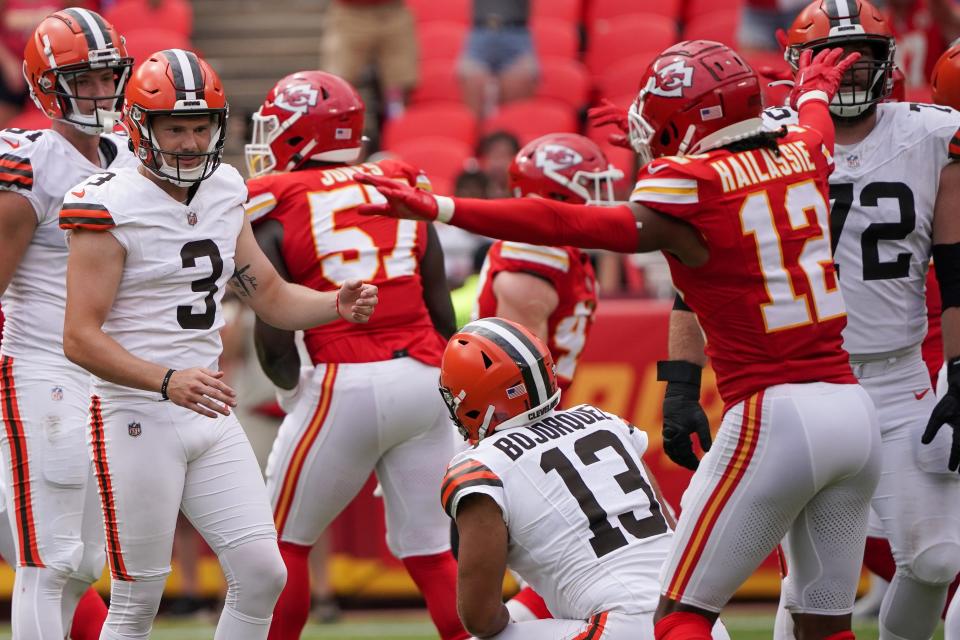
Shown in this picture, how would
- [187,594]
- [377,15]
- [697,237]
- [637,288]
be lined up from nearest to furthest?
[697,237]
[187,594]
[637,288]
[377,15]

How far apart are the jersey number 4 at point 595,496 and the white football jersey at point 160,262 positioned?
1.17 m

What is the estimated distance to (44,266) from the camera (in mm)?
4387

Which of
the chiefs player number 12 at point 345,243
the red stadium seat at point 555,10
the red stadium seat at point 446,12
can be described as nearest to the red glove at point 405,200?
the chiefs player number 12 at point 345,243

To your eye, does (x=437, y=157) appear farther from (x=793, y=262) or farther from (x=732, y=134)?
(x=793, y=262)

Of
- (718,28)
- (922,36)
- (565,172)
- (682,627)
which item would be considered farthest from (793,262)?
(718,28)

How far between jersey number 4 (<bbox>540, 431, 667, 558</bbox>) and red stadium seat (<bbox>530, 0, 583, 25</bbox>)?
8201 mm

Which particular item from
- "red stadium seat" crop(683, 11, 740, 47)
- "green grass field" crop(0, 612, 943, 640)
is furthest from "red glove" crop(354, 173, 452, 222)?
"red stadium seat" crop(683, 11, 740, 47)

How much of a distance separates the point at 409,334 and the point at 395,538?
0.76m

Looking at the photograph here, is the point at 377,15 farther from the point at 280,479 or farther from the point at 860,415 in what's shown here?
the point at 860,415

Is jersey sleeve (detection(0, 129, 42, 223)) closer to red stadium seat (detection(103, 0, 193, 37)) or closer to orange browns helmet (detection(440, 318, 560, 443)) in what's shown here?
orange browns helmet (detection(440, 318, 560, 443))

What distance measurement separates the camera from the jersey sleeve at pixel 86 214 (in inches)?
151

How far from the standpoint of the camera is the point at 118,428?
3.94 metres

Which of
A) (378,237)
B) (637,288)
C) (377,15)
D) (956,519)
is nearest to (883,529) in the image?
(956,519)

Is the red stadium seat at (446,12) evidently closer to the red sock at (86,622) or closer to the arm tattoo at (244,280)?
the arm tattoo at (244,280)
